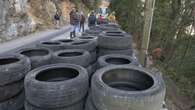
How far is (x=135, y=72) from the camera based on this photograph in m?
4.08

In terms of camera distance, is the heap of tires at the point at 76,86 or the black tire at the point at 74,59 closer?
the heap of tires at the point at 76,86

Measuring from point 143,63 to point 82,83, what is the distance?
4.40 metres

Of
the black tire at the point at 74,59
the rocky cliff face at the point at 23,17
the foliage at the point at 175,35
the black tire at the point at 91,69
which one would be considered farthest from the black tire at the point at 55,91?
the foliage at the point at 175,35

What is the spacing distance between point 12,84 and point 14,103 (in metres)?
0.42

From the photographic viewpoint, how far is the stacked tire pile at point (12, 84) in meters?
4.22

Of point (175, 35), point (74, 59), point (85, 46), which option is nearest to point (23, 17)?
point (85, 46)

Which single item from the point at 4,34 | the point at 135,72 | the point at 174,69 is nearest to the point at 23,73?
the point at 135,72

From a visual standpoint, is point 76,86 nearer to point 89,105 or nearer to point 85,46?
point 89,105

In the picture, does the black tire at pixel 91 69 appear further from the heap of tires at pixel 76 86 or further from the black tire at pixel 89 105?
the black tire at pixel 89 105

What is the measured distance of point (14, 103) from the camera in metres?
4.40

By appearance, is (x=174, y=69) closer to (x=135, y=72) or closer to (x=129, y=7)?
(x=129, y=7)

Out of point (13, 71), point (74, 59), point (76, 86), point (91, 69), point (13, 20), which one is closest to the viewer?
point (76, 86)

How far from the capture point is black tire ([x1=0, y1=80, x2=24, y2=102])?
4.23 m

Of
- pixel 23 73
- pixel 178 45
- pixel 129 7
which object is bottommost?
pixel 178 45
